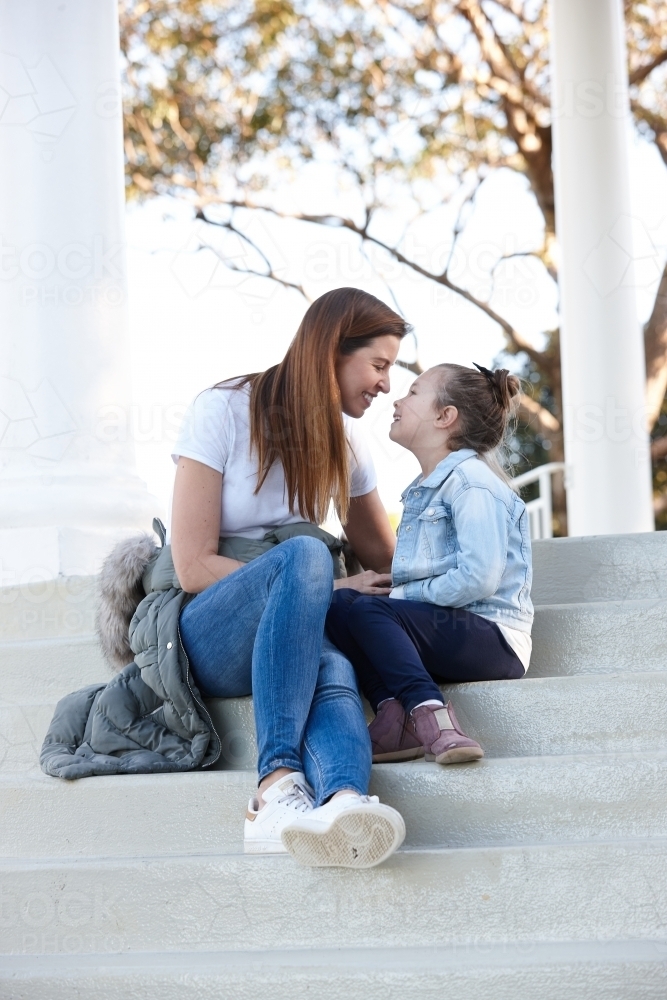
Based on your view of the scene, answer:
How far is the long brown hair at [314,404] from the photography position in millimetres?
2533

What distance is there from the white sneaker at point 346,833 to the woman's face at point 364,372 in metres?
1.05

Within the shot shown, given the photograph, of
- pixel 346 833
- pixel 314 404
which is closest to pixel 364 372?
pixel 314 404

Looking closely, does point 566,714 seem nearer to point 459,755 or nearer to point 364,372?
point 459,755

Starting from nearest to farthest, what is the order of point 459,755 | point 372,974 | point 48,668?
1. point 372,974
2. point 459,755
3. point 48,668

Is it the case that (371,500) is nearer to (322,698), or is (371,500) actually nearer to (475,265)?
(322,698)

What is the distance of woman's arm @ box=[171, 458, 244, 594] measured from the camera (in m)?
2.38

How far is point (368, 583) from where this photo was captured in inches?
101

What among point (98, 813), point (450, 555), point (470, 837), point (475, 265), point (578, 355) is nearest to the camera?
point (470, 837)

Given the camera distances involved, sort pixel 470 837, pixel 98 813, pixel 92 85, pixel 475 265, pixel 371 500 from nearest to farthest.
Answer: pixel 470 837
pixel 98 813
pixel 371 500
pixel 92 85
pixel 475 265

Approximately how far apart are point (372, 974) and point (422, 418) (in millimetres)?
1301

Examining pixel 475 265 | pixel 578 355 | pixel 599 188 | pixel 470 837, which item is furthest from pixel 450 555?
pixel 475 265

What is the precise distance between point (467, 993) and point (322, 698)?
577mm

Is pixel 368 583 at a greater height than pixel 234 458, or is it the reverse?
pixel 234 458

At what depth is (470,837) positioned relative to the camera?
2.07 meters
